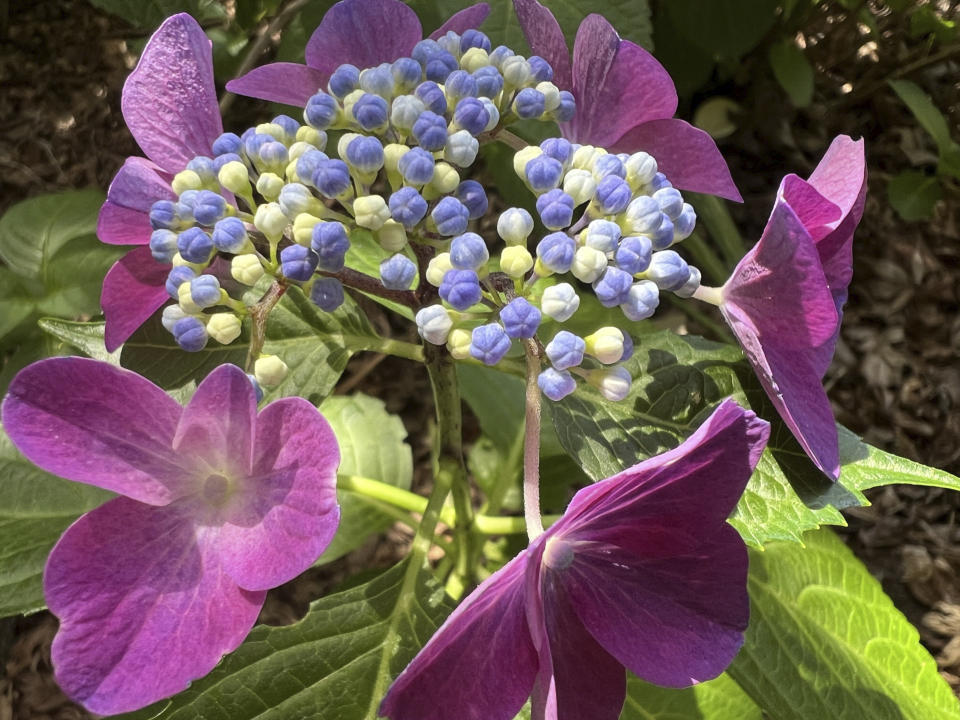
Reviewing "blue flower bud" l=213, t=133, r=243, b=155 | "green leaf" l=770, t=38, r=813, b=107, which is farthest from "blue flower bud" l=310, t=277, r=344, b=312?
"green leaf" l=770, t=38, r=813, b=107

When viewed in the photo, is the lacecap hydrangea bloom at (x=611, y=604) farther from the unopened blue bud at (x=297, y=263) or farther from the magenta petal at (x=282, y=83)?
the magenta petal at (x=282, y=83)

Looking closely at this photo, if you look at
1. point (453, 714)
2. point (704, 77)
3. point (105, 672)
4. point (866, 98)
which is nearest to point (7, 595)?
point (105, 672)

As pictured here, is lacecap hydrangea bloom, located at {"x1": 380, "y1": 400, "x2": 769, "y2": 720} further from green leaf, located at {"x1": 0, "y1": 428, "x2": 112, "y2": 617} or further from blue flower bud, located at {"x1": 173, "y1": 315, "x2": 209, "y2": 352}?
green leaf, located at {"x1": 0, "y1": 428, "x2": 112, "y2": 617}

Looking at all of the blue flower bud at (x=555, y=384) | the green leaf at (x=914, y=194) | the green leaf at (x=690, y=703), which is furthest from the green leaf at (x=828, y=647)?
the green leaf at (x=914, y=194)

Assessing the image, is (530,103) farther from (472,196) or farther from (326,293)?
(326,293)

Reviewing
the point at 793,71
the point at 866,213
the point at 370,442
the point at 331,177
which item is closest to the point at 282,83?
the point at 331,177

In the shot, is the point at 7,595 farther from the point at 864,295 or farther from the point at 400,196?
the point at 864,295
